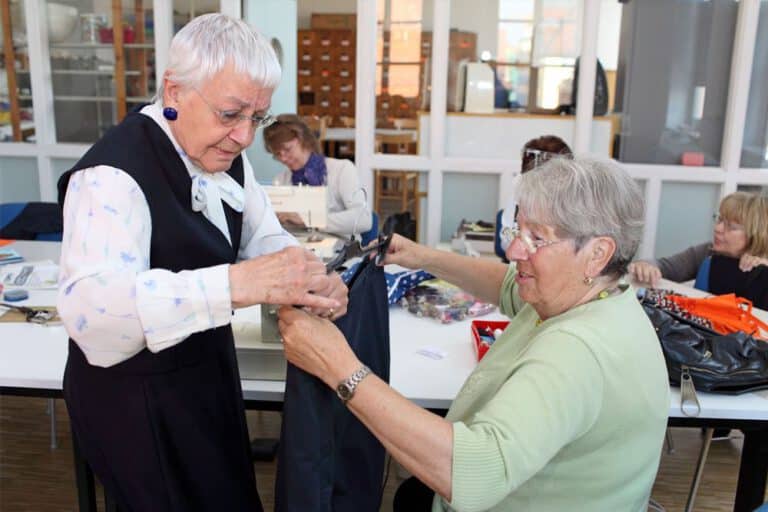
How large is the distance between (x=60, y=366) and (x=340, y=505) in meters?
0.89

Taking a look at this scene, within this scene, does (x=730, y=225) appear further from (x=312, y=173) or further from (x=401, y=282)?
(x=312, y=173)

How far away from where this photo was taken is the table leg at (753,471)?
175 cm

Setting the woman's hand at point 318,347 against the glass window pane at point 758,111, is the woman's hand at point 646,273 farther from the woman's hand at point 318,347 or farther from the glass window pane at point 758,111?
the glass window pane at point 758,111

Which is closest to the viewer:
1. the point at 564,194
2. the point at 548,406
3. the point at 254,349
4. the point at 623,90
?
the point at 548,406

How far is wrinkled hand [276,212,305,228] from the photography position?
308 centimetres

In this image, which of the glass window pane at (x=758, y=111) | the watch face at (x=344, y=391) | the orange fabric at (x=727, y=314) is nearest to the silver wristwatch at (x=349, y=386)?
the watch face at (x=344, y=391)

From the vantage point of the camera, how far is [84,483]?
1.77m

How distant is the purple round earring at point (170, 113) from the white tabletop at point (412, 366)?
0.71 m

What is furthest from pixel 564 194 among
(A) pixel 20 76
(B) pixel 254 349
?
(A) pixel 20 76

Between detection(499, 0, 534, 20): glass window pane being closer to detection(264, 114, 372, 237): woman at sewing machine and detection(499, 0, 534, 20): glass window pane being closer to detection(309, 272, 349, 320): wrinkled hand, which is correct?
detection(264, 114, 372, 237): woman at sewing machine

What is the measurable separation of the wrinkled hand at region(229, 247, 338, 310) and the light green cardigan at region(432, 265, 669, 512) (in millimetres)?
327

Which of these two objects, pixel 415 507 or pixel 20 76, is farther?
pixel 20 76

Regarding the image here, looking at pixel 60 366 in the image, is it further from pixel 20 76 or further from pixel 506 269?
pixel 20 76

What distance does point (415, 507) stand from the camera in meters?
1.72
